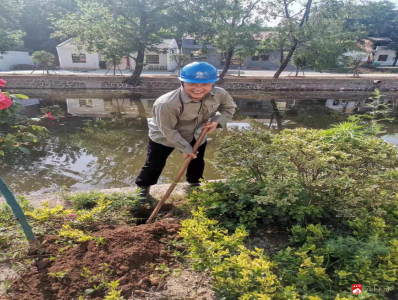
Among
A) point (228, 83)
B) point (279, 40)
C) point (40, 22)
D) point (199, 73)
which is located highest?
point (40, 22)

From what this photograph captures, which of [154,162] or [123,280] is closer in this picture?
[123,280]

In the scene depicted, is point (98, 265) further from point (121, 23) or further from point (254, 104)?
point (121, 23)

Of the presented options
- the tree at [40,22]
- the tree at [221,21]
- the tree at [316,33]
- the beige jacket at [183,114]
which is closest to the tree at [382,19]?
the tree at [316,33]

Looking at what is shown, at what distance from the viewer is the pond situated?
4.28 metres

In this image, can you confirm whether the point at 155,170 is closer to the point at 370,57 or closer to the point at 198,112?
the point at 198,112

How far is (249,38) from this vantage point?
13.9 metres

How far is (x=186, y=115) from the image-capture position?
2.32 meters

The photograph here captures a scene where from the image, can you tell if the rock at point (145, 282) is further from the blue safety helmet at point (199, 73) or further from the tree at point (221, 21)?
the tree at point (221, 21)

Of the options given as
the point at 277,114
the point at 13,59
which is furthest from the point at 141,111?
the point at 13,59

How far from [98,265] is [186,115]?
4.47 ft

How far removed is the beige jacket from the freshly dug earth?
82cm

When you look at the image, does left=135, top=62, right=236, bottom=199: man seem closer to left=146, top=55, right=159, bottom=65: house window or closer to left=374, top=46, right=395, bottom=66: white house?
left=146, top=55, right=159, bottom=65: house window

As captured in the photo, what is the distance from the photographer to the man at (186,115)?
6.61 feet

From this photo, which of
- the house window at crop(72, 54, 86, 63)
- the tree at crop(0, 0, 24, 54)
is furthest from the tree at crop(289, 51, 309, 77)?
the tree at crop(0, 0, 24, 54)
